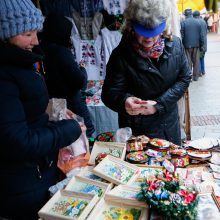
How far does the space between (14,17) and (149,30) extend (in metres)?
0.89

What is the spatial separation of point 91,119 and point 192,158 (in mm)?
2577

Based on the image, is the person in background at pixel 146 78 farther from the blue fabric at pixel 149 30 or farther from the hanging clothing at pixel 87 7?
the hanging clothing at pixel 87 7

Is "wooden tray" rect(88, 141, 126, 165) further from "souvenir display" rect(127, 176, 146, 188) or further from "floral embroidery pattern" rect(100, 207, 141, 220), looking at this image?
"floral embroidery pattern" rect(100, 207, 141, 220)

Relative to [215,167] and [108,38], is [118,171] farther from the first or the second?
[108,38]

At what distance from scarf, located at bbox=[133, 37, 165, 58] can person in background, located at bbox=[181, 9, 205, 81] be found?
6847 mm

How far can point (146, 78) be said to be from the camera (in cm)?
213

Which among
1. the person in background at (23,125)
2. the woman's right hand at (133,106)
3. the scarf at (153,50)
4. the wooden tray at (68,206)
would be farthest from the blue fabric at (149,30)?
the wooden tray at (68,206)

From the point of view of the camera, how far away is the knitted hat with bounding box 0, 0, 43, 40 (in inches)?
55.1

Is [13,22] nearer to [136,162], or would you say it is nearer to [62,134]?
[62,134]

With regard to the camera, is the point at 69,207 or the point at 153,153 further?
the point at 153,153

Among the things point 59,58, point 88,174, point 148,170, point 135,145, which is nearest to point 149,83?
point 135,145

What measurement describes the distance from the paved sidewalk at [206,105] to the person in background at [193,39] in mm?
543

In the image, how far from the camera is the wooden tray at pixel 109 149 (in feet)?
6.03

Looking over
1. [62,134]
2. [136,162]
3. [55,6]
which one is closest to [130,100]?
[136,162]
